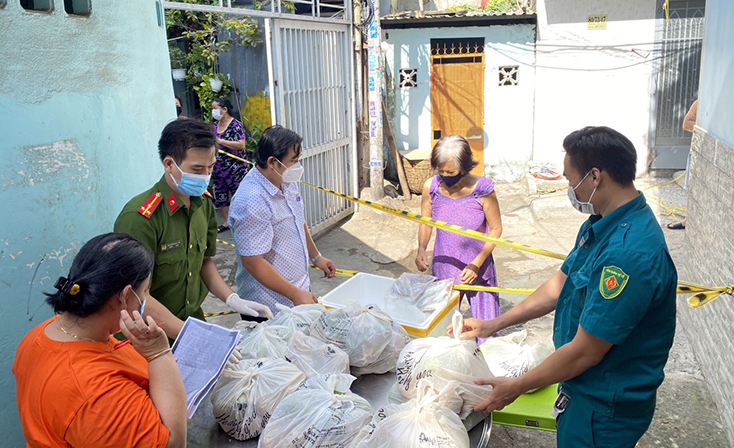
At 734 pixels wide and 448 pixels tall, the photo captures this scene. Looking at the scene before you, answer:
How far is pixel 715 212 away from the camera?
382 centimetres

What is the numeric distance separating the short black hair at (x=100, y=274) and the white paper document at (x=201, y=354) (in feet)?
1.41

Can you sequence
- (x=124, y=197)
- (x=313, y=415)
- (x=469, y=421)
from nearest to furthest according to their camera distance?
1. (x=313, y=415)
2. (x=469, y=421)
3. (x=124, y=197)

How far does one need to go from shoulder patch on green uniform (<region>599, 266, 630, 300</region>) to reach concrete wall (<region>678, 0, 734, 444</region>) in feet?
6.17

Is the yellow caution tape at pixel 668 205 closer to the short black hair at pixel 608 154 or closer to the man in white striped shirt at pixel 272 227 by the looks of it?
the man in white striped shirt at pixel 272 227

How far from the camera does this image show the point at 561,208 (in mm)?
8602

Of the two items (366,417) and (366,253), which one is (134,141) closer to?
(366,417)

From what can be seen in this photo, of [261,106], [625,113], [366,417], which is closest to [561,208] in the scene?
[625,113]

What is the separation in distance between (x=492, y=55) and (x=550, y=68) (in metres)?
1.03

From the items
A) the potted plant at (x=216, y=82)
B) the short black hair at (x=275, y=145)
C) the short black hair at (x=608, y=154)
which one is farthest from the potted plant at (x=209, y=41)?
the short black hair at (x=608, y=154)

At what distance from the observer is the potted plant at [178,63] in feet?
30.3

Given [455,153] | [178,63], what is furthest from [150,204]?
[178,63]

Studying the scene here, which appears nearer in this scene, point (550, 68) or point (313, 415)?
point (313, 415)

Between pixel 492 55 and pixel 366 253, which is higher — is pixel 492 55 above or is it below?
above

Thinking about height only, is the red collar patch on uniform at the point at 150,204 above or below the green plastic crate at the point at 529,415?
above
